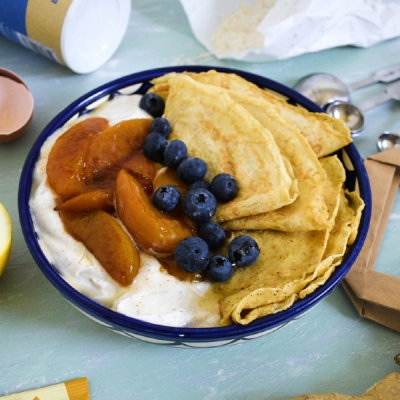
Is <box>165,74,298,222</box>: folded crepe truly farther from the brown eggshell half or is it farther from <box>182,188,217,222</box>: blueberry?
the brown eggshell half

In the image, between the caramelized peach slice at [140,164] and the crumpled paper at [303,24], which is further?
the crumpled paper at [303,24]

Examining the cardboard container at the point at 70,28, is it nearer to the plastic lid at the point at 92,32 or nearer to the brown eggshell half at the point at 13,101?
the plastic lid at the point at 92,32

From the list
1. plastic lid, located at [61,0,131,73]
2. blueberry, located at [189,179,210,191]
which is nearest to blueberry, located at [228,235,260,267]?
blueberry, located at [189,179,210,191]

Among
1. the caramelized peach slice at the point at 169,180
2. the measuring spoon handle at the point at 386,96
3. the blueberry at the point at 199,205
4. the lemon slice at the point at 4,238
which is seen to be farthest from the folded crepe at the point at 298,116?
the lemon slice at the point at 4,238

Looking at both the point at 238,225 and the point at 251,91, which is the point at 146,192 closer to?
the point at 238,225

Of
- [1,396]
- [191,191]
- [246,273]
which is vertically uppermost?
[191,191]

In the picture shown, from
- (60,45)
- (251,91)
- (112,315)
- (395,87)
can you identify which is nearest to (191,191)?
(112,315)
